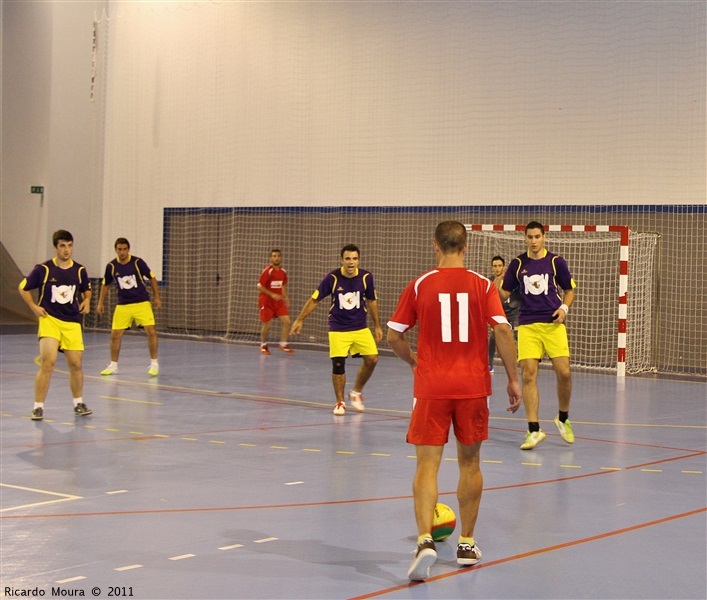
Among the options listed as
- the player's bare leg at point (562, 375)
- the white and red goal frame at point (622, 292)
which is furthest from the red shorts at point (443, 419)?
the white and red goal frame at point (622, 292)

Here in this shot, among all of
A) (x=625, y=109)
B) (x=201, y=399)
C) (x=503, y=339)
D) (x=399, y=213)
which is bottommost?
(x=201, y=399)

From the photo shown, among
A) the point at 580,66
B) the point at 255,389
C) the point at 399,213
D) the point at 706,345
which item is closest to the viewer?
the point at 255,389

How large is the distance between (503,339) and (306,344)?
17.5 m

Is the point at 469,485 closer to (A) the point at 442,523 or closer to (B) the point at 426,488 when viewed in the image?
(B) the point at 426,488

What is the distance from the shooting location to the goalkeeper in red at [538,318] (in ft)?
34.3

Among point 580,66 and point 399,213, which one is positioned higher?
point 580,66

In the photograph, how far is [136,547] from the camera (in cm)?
653

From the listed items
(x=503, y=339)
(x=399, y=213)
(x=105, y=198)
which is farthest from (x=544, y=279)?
(x=105, y=198)

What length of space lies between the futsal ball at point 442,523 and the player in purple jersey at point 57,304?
6.29 m

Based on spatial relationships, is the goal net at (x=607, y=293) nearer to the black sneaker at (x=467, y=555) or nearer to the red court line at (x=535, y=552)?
the red court line at (x=535, y=552)

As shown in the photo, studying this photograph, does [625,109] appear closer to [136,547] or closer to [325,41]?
[325,41]

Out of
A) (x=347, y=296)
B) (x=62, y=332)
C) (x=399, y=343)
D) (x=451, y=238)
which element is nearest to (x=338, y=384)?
(x=347, y=296)

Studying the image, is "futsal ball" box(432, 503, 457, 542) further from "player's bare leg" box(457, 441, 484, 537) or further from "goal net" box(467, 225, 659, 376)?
"goal net" box(467, 225, 659, 376)

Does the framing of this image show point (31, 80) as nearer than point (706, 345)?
No
